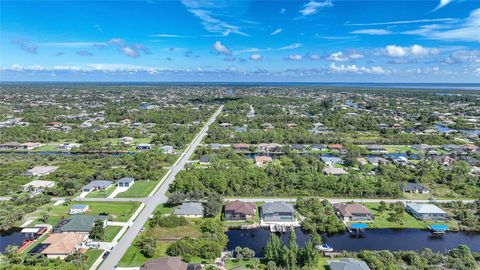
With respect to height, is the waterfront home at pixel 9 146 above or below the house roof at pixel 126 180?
above

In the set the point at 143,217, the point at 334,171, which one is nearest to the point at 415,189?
the point at 334,171

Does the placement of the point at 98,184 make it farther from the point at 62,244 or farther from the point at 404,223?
the point at 404,223

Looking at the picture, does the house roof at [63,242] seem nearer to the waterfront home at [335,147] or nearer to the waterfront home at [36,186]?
the waterfront home at [36,186]

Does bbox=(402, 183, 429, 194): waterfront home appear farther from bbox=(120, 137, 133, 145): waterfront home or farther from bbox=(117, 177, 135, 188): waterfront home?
bbox=(120, 137, 133, 145): waterfront home

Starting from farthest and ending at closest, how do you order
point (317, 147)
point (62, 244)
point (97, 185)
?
point (317, 147), point (97, 185), point (62, 244)

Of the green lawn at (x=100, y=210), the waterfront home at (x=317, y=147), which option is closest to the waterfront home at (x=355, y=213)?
the green lawn at (x=100, y=210)
